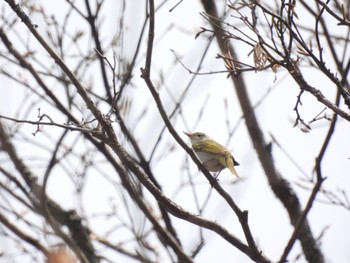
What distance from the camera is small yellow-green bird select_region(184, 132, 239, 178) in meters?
4.19

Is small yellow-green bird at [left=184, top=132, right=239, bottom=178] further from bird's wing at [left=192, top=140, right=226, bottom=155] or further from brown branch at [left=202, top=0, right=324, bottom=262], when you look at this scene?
brown branch at [left=202, top=0, right=324, bottom=262]

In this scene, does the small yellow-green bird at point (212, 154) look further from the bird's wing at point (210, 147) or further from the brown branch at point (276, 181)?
the brown branch at point (276, 181)

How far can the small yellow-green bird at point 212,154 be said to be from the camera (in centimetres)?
419

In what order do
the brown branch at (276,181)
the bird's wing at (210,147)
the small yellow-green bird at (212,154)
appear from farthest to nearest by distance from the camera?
the bird's wing at (210,147) → the small yellow-green bird at (212,154) → the brown branch at (276,181)

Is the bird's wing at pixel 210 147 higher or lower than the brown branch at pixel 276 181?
higher

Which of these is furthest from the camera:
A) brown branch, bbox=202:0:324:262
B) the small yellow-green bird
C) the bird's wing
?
the bird's wing

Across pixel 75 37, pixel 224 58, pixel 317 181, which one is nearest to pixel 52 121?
pixel 224 58

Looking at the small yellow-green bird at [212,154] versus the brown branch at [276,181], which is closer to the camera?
the brown branch at [276,181]

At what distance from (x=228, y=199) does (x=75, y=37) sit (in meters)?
2.64

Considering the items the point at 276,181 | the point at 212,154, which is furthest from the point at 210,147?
the point at 276,181

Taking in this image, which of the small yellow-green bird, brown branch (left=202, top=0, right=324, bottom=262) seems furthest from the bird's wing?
brown branch (left=202, top=0, right=324, bottom=262)

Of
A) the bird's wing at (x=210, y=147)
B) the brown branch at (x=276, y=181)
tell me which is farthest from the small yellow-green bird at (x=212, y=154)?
the brown branch at (x=276, y=181)

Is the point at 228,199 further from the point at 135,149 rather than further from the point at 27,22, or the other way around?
the point at 135,149

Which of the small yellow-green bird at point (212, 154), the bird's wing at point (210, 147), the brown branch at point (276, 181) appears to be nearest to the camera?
the brown branch at point (276, 181)
